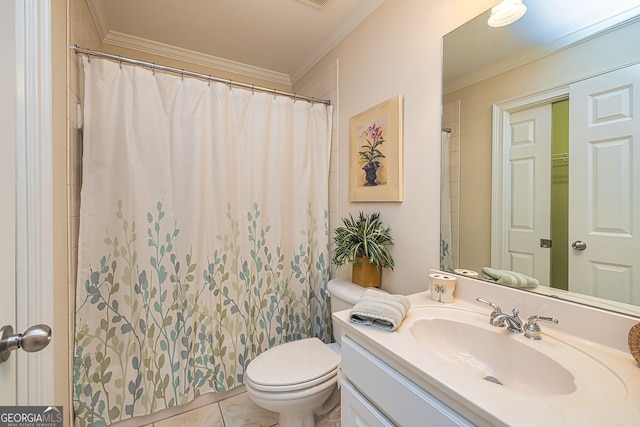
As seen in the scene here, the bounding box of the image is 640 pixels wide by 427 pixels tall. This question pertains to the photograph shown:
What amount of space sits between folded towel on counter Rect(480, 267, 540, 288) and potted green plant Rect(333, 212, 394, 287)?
1.55 ft

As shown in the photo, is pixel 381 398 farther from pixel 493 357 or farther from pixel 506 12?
pixel 506 12

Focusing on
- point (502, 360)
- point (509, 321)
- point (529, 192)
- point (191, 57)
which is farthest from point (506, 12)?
point (191, 57)

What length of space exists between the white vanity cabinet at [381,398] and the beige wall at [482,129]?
61 centimetres

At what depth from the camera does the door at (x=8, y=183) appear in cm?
59

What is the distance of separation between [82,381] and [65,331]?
0.33m

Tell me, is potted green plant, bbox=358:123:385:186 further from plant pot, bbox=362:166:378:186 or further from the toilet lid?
the toilet lid

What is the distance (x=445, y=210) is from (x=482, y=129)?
361 millimetres

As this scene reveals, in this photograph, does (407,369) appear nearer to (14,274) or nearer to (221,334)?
(14,274)

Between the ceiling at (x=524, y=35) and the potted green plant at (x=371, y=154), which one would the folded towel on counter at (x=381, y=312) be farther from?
the ceiling at (x=524, y=35)

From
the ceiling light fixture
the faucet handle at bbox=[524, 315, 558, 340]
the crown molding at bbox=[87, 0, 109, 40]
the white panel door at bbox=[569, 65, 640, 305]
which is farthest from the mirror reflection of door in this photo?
the crown molding at bbox=[87, 0, 109, 40]

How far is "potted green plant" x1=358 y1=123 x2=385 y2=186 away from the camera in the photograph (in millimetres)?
1489

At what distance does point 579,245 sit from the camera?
31.0 inches

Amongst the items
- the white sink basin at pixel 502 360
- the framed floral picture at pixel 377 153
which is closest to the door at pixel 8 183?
the white sink basin at pixel 502 360

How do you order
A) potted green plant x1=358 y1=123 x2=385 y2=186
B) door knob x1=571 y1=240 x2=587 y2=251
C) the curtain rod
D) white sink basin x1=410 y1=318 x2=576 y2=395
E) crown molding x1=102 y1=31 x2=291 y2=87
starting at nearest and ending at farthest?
1. white sink basin x1=410 y1=318 x2=576 y2=395
2. door knob x1=571 y1=240 x2=587 y2=251
3. the curtain rod
4. potted green plant x1=358 y1=123 x2=385 y2=186
5. crown molding x1=102 y1=31 x2=291 y2=87
